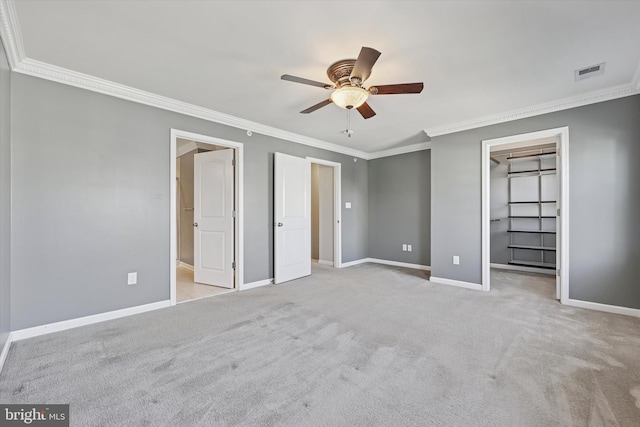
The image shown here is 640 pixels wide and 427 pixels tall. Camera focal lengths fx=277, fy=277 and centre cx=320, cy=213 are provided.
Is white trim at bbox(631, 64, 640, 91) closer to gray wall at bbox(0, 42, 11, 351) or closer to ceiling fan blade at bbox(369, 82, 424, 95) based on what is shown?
ceiling fan blade at bbox(369, 82, 424, 95)

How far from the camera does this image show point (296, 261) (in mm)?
4668

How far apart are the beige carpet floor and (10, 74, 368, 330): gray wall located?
1.14ft

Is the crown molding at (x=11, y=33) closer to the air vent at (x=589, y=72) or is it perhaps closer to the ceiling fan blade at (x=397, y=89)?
the ceiling fan blade at (x=397, y=89)

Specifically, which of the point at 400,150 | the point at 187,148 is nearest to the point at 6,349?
the point at 187,148

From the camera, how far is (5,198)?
221 cm

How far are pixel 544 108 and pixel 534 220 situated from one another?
9.45ft

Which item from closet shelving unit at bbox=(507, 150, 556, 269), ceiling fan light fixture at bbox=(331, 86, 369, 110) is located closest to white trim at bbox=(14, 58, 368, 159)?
ceiling fan light fixture at bbox=(331, 86, 369, 110)

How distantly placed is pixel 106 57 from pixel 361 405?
10.9ft

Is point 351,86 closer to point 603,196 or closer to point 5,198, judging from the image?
point 5,198

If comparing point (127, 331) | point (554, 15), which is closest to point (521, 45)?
point (554, 15)

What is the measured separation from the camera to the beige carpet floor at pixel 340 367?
1.54 metres

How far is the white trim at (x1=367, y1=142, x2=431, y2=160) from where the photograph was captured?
529cm

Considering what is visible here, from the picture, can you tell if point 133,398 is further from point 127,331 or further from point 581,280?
point 581,280

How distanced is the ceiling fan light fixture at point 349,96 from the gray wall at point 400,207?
330 cm
